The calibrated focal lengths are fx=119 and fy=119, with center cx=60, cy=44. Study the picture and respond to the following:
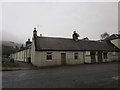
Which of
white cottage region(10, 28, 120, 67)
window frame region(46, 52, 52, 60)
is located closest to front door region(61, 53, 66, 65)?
white cottage region(10, 28, 120, 67)

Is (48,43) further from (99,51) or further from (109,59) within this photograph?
(109,59)

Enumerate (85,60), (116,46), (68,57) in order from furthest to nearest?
(116,46)
(85,60)
(68,57)

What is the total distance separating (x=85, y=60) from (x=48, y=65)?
27.4 feet

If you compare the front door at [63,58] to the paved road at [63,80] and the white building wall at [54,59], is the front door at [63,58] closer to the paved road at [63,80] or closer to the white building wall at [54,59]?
the white building wall at [54,59]

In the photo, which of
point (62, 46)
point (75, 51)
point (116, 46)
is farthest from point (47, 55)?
point (116, 46)

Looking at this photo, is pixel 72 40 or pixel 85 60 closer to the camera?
pixel 85 60

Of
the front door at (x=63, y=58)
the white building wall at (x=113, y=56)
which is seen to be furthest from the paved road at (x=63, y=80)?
the white building wall at (x=113, y=56)

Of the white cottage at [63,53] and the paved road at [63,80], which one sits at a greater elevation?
the white cottage at [63,53]

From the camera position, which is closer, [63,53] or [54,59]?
[54,59]

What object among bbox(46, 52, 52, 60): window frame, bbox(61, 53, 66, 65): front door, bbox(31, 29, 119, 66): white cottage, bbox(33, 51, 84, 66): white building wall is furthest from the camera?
bbox(61, 53, 66, 65): front door

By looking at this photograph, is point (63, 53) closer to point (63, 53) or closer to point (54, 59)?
point (63, 53)

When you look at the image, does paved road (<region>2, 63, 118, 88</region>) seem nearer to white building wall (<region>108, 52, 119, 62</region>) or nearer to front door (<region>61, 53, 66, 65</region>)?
front door (<region>61, 53, 66, 65</region>)

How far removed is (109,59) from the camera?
91.9ft

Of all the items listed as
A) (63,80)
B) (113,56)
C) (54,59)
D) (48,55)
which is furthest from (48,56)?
(113,56)
